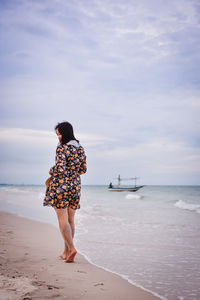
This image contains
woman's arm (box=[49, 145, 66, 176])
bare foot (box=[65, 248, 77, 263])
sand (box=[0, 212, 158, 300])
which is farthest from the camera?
bare foot (box=[65, 248, 77, 263])

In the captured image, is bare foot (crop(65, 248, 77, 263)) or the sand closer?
the sand

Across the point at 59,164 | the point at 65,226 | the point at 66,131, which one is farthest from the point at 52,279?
the point at 66,131

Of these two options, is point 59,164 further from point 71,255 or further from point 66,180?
point 71,255

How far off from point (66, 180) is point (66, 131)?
0.71m

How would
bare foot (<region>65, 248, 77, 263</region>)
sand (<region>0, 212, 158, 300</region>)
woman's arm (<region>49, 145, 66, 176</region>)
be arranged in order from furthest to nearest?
bare foot (<region>65, 248, 77, 263</region>) < woman's arm (<region>49, 145, 66, 176</region>) < sand (<region>0, 212, 158, 300</region>)

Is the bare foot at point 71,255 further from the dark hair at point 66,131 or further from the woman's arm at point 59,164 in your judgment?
the dark hair at point 66,131

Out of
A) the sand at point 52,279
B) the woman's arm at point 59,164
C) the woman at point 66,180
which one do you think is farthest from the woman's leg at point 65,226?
the woman's arm at point 59,164

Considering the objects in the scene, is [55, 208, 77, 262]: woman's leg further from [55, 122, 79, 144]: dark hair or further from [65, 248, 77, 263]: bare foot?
[55, 122, 79, 144]: dark hair

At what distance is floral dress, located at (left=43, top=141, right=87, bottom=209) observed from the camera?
141 inches

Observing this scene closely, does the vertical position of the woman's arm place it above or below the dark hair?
below

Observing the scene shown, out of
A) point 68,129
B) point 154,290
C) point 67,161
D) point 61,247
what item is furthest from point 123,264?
point 68,129

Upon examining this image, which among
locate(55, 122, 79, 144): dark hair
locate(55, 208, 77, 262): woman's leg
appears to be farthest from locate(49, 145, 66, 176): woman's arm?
locate(55, 208, 77, 262): woman's leg

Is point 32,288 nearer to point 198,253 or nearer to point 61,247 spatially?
point 61,247

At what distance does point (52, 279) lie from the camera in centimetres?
291
